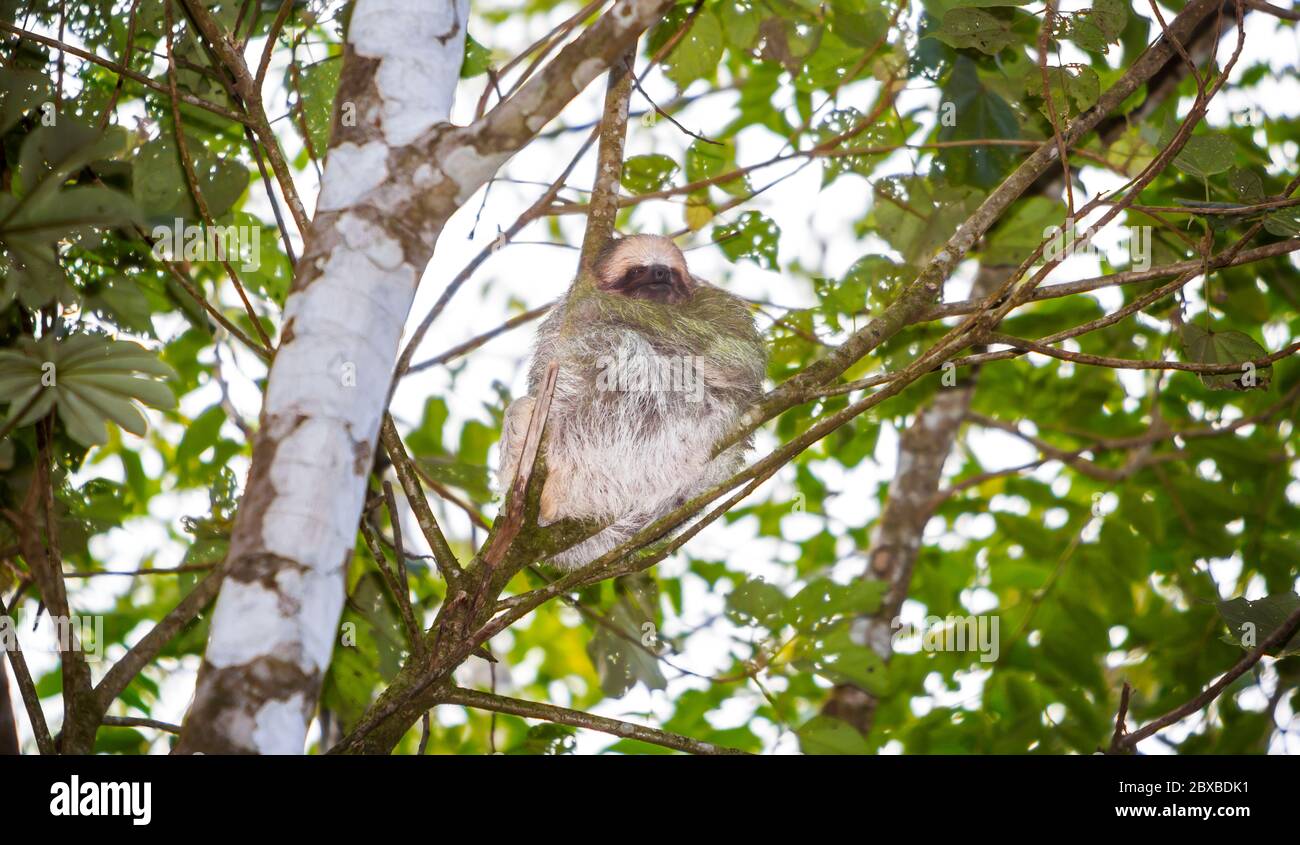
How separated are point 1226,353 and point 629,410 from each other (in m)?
2.57

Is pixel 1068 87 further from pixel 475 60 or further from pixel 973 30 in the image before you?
pixel 475 60

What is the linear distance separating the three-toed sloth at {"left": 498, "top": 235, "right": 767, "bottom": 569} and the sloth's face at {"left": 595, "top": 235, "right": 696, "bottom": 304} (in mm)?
462

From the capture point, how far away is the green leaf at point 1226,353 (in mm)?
4348

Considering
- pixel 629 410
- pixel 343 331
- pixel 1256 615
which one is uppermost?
pixel 629 410

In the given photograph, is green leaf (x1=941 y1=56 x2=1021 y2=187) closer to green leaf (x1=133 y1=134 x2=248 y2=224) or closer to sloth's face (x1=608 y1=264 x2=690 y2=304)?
sloth's face (x1=608 y1=264 x2=690 y2=304)

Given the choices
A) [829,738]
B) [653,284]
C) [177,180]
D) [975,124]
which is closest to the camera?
[177,180]

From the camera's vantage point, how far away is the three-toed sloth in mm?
4875

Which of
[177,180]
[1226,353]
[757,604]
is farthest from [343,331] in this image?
[1226,353]

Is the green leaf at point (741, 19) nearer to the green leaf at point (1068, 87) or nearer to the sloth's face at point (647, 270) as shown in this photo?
the sloth's face at point (647, 270)

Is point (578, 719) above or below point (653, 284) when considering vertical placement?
below

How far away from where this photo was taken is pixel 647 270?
5.94 m

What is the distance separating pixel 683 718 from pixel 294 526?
16.5 ft

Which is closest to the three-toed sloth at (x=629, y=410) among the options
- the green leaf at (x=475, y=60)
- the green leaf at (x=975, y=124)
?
the green leaf at (x=475, y=60)

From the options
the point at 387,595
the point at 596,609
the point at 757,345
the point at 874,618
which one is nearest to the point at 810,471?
the point at 874,618
